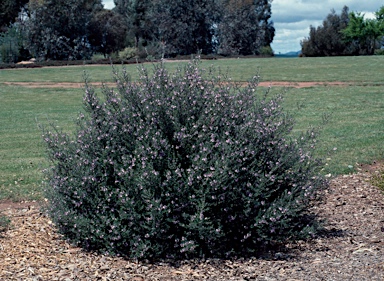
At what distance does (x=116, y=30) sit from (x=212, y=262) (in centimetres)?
4417

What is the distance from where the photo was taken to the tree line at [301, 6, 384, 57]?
52.1 m

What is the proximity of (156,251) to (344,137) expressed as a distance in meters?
6.37

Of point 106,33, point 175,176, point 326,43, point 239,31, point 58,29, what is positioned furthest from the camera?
point 326,43

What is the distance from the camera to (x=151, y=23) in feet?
177

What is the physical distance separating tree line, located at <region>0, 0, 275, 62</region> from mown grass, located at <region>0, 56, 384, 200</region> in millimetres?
15114

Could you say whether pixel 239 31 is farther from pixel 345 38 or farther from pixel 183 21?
pixel 345 38

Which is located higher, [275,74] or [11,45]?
[11,45]

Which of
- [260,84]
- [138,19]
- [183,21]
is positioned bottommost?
[260,84]

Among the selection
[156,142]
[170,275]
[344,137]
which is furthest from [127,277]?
[344,137]

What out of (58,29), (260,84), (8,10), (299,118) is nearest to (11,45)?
(58,29)

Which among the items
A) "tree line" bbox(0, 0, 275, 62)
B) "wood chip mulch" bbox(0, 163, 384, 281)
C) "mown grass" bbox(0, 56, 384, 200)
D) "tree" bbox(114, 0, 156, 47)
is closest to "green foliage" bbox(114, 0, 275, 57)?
"tree line" bbox(0, 0, 275, 62)

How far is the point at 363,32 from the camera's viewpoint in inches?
2050

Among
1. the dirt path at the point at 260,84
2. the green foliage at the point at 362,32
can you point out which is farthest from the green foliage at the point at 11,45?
the green foliage at the point at 362,32

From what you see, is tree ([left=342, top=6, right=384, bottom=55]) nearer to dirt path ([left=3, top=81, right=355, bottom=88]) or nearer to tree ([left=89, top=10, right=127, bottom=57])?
tree ([left=89, top=10, right=127, bottom=57])
